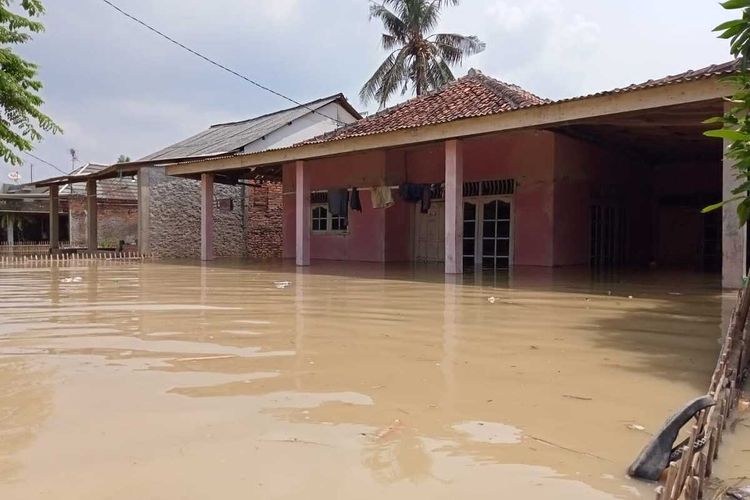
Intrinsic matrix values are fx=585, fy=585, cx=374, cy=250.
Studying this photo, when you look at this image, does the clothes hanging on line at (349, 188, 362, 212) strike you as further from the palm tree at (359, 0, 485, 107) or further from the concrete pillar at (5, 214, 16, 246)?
the concrete pillar at (5, 214, 16, 246)

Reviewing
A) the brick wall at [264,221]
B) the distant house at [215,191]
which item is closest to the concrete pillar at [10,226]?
the distant house at [215,191]

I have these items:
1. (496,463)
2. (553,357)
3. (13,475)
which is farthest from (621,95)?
(13,475)

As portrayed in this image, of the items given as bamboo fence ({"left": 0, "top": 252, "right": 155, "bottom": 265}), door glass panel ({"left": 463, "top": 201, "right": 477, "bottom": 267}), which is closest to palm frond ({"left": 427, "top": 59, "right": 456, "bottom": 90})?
door glass panel ({"left": 463, "top": 201, "right": 477, "bottom": 267})

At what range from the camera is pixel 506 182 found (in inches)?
497

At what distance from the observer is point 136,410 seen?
9.08 ft

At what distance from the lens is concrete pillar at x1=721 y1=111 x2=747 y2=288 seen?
709 centimetres

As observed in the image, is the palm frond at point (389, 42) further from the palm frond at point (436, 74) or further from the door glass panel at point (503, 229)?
the door glass panel at point (503, 229)

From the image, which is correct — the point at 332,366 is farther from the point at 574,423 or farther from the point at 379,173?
the point at 379,173

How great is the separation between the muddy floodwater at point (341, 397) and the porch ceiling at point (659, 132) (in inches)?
139

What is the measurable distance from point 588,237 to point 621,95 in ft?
18.7

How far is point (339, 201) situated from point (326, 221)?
1.70 m

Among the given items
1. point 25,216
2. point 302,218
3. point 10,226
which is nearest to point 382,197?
point 302,218

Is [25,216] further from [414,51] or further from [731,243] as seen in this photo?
[731,243]

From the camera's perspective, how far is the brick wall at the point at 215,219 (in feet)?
60.4
